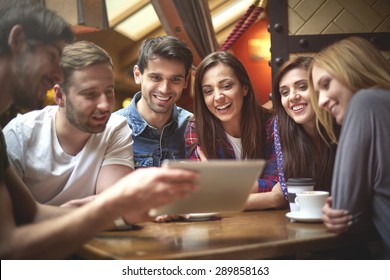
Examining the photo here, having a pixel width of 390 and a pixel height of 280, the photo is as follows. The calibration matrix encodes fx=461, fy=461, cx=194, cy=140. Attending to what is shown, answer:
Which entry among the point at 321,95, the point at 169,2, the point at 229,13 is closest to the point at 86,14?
the point at 169,2

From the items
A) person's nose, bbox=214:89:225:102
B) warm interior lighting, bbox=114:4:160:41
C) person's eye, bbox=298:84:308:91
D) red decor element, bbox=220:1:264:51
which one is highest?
warm interior lighting, bbox=114:4:160:41

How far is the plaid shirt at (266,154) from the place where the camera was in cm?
186

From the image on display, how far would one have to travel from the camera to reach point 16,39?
4.19 feet

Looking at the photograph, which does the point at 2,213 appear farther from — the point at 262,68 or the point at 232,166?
the point at 262,68

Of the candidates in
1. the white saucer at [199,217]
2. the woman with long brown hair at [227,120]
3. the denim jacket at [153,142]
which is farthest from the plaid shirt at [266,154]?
the white saucer at [199,217]

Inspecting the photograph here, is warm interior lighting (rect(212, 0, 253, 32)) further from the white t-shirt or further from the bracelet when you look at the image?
the bracelet

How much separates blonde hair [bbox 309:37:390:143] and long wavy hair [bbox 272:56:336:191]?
1.62 ft

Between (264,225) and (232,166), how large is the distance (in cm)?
42

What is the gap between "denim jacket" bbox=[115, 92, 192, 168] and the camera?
7.00 ft

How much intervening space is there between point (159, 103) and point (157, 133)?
0.14m

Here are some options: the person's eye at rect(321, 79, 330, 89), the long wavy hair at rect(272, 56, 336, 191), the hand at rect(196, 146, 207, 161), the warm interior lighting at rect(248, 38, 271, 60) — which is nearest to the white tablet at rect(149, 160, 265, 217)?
the person's eye at rect(321, 79, 330, 89)

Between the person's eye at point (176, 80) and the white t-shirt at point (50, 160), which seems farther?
the person's eye at point (176, 80)

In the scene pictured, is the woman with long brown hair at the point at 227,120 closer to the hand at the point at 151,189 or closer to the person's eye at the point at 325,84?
the person's eye at the point at 325,84

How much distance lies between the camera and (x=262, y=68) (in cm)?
448
